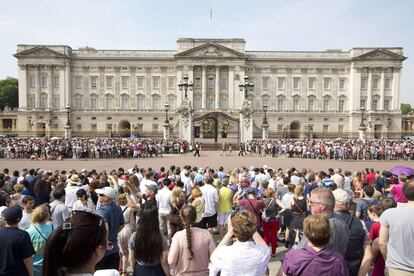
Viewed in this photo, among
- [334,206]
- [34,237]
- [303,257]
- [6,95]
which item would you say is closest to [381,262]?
[334,206]

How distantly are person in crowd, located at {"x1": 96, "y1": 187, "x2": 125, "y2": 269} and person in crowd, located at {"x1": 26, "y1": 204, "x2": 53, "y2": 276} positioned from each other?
965 millimetres

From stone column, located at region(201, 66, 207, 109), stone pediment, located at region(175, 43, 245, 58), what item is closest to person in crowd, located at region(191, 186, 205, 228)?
stone column, located at region(201, 66, 207, 109)

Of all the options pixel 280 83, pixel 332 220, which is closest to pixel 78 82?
pixel 280 83

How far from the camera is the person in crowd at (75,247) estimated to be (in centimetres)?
247

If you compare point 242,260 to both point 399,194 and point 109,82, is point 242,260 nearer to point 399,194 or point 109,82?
point 399,194

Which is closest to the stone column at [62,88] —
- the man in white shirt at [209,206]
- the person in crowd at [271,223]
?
the man in white shirt at [209,206]

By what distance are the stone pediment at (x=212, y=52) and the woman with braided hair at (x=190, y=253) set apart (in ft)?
211

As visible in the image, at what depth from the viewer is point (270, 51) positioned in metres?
69.6

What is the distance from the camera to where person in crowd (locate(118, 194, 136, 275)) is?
255 inches

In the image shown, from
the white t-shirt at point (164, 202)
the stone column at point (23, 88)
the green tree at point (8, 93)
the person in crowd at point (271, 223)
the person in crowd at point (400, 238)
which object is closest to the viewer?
the person in crowd at point (400, 238)

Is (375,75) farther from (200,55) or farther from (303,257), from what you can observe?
(303,257)

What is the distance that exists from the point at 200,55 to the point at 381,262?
64.5 m

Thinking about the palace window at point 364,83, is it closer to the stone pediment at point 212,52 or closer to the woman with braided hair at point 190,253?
the stone pediment at point 212,52

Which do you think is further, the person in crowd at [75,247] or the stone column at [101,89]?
the stone column at [101,89]
